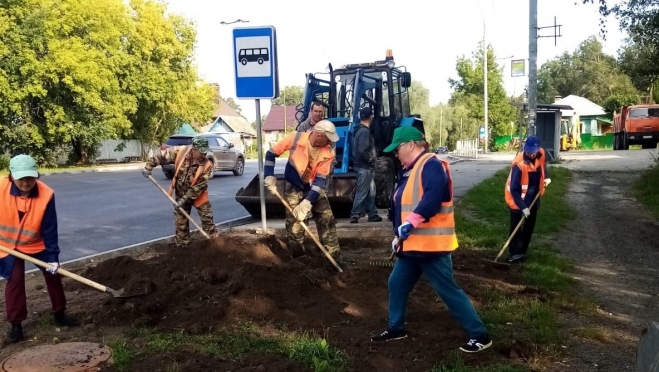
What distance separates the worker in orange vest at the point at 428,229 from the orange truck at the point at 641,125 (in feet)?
112

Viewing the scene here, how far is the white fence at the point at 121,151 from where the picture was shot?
40.9 meters

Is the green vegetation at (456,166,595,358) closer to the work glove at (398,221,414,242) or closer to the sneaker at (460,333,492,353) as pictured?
the sneaker at (460,333,492,353)

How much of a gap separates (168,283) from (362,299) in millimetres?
1841

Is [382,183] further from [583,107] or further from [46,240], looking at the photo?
[583,107]

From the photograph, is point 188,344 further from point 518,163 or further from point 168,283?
point 518,163

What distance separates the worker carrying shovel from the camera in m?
7.60

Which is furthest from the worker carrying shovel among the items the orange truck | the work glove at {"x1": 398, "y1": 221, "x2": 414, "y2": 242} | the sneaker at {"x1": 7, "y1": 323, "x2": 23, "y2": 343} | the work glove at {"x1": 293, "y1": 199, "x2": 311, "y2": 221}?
the orange truck

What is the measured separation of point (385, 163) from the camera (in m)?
11.9

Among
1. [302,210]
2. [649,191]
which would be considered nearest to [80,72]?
[649,191]

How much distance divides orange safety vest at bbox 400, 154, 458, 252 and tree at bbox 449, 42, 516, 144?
46.6 m

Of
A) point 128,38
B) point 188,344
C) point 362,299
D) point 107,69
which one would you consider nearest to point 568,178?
point 362,299

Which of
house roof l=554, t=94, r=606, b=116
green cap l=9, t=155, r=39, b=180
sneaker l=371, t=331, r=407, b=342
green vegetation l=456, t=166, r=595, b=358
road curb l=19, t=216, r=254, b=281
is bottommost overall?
green vegetation l=456, t=166, r=595, b=358

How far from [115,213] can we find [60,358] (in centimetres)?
856

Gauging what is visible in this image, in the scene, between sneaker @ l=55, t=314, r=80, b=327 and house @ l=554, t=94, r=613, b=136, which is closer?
sneaker @ l=55, t=314, r=80, b=327
